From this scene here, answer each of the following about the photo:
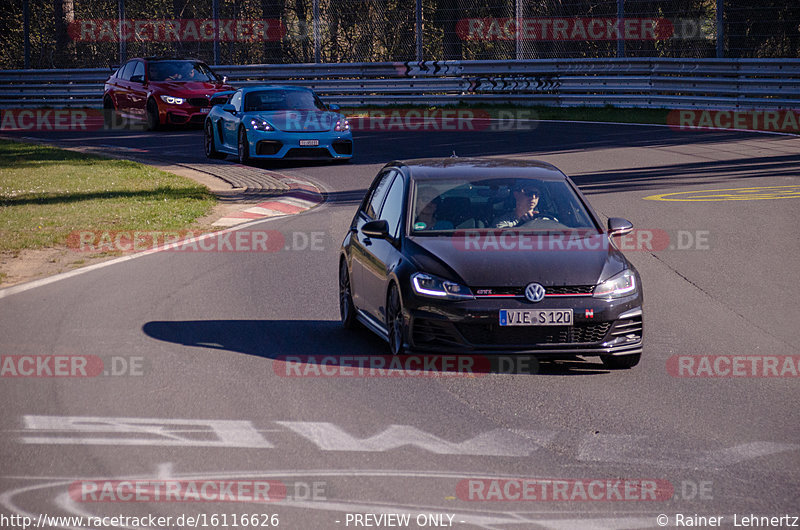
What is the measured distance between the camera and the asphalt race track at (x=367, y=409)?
582 centimetres

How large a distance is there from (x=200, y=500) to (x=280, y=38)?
29.3 metres

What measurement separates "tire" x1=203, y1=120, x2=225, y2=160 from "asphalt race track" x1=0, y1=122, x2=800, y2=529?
1044 cm

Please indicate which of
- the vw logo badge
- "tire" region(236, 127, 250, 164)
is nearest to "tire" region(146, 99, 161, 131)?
"tire" region(236, 127, 250, 164)

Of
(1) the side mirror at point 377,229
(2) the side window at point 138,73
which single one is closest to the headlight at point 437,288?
(1) the side mirror at point 377,229

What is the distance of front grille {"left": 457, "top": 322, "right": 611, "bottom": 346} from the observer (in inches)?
322

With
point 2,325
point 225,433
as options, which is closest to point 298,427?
point 225,433

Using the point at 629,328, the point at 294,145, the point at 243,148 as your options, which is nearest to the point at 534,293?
the point at 629,328

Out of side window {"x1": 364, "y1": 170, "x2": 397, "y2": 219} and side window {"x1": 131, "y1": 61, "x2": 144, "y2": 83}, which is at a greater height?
side window {"x1": 131, "y1": 61, "x2": 144, "y2": 83}

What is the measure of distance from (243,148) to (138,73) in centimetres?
915

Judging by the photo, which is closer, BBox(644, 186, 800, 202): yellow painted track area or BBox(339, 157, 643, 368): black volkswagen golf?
BBox(339, 157, 643, 368): black volkswagen golf

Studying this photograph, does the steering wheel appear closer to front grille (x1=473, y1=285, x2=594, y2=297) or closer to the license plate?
front grille (x1=473, y1=285, x2=594, y2=297)

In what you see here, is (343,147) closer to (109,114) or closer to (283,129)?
(283,129)

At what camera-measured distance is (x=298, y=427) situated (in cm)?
714

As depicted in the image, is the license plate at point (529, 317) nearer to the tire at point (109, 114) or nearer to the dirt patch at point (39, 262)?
the dirt patch at point (39, 262)
